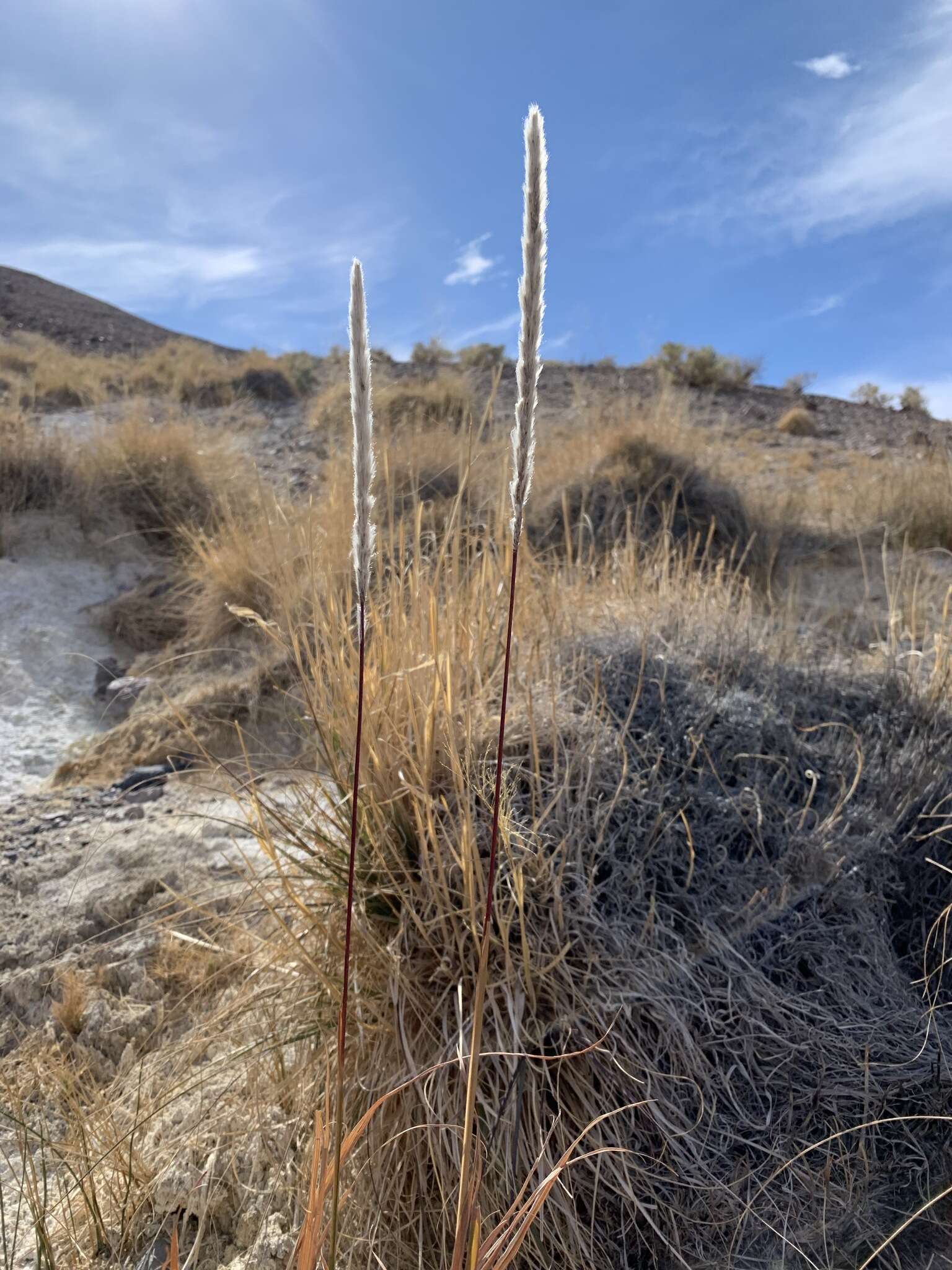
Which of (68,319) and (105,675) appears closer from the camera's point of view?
(105,675)

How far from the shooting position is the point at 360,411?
2.28ft

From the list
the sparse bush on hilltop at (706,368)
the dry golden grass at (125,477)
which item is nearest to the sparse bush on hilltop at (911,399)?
the sparse bush on hilltop at (706,368)

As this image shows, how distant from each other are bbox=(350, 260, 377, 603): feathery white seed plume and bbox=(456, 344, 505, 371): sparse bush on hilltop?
13309 mm

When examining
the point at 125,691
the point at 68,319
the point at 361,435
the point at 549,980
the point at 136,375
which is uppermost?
the point at 68,319

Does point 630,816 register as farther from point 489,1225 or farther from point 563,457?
point 563,457

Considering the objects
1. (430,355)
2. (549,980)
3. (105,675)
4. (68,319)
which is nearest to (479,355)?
(430,355)

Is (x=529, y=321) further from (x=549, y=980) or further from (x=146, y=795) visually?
(x=146, y=795)

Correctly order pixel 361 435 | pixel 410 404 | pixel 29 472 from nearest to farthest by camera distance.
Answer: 1. pixel 361 435
2. pixel 29 472
3. pixel 410 404

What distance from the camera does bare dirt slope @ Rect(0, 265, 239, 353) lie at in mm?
16484

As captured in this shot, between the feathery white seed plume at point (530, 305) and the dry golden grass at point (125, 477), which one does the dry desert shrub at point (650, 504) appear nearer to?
the dry golden grass at point (125, 477)

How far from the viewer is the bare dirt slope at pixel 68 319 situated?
1648cm

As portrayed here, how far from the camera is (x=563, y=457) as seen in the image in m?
6.59

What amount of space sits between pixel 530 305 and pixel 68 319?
2038 cm

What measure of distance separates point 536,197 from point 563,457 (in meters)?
6.02
